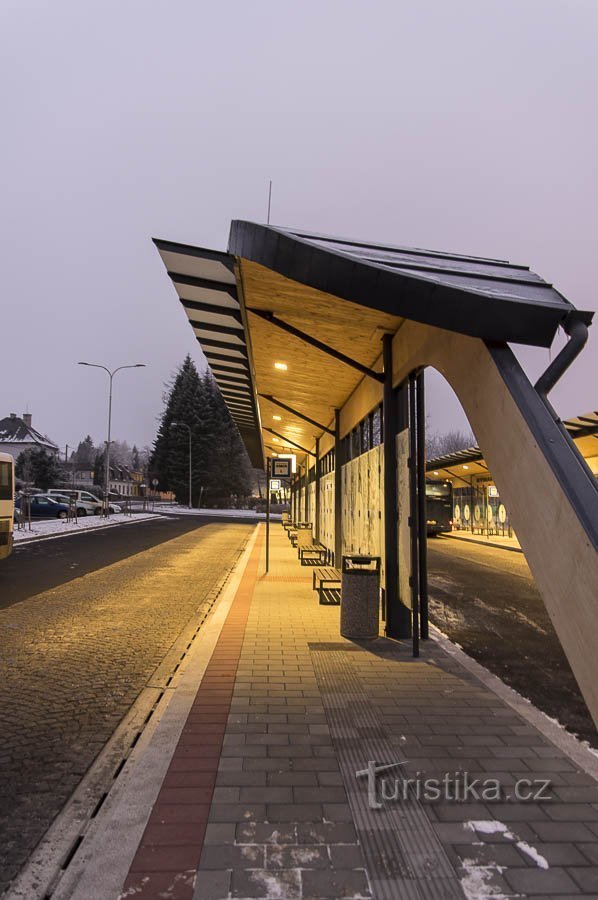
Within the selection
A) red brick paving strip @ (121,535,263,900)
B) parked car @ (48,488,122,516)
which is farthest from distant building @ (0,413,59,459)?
red brick paving strip @ (121,535,263,900)

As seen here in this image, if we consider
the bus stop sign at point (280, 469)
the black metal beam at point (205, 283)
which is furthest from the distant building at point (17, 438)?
the black metal beam at point (205, 283)

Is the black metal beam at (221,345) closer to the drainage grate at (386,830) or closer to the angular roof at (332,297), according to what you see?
the angular roof at (332,297)

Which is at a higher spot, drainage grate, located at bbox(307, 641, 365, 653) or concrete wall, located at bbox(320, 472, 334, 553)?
concrete wall, located at bbox(320, 472, 334, 553)

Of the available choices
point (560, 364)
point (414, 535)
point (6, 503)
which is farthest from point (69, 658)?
point (6, 503)

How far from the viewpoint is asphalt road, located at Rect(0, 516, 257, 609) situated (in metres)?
13.0

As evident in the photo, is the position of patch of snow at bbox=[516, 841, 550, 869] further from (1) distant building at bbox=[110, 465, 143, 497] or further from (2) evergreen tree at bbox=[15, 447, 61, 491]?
(1) distant building at bbox=[110, 465, 143, 497]

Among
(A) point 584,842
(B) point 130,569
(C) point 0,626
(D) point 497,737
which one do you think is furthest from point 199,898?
(B) point 130,569

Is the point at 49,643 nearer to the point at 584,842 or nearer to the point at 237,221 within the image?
the point at 237,221

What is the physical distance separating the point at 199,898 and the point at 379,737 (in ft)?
7.16

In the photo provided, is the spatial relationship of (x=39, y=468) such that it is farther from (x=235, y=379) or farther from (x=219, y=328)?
(x=219, y=328)

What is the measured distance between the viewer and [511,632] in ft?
30.6

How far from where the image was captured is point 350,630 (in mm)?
8047

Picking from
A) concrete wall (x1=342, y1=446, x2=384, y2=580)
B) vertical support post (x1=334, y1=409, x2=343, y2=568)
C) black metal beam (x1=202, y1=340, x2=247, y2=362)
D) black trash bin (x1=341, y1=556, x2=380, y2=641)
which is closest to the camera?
black trash bin (x1=341, y1=556, x2=380, y2=641)

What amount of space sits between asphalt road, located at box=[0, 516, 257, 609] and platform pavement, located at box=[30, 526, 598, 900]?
292 inches
